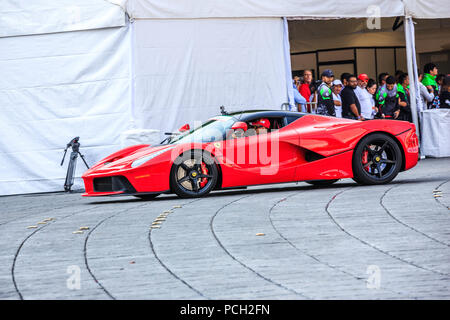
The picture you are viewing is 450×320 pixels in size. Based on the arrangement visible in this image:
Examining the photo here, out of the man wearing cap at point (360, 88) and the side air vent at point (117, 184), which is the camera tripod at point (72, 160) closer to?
the side air vent at point (117, 184)

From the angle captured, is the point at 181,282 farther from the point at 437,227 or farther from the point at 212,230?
the point at 437,227

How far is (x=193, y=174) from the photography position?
9969 millimetres

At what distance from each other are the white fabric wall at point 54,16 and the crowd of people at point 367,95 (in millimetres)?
3807

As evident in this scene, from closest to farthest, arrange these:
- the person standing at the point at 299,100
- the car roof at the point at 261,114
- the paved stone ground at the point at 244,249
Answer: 1. the paved stone ground at the point at 244,249
2. the car roof at the point at 261,114
3. the person standing at the point at 299,100

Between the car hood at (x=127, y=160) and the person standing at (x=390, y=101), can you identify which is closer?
the car hood at (x=127, y=160)

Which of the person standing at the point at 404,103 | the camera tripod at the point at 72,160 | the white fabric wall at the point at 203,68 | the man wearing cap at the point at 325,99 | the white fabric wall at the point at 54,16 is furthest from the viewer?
the person standing at the point at 404,103

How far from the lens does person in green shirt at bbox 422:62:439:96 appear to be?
16906 millimetres

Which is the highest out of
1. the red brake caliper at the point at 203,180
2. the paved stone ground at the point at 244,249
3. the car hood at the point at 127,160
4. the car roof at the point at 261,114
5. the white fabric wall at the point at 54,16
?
the white fabric wall at the point at 54,16

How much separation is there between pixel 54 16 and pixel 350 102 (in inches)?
218

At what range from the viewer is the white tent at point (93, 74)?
1330 centimetres

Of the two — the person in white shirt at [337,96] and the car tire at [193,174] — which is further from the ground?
the person in white shirt at [337,96]

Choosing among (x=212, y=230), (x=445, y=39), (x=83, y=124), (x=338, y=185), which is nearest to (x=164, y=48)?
(x=83, y=124)

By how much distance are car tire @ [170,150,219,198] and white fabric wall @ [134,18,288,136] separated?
3570 millimetres

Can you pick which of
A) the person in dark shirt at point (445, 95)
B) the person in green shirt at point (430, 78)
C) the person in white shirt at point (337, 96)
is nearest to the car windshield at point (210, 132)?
the person in white shirt at point (337, 96)
